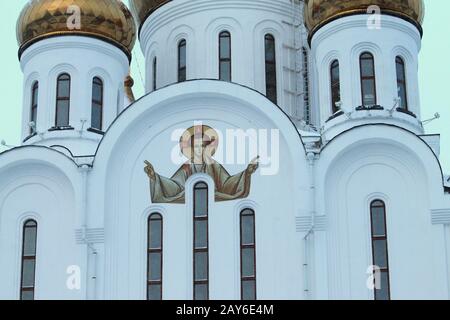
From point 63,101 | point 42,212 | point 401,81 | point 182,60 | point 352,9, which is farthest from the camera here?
point 182,60

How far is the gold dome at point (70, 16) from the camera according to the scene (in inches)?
672

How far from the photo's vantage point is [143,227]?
15.3m

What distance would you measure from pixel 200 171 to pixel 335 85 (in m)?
2.57

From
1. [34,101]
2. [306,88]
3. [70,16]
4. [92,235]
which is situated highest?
[70,16]

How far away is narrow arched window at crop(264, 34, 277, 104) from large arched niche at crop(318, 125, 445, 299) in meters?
2.89

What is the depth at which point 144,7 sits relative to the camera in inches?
733

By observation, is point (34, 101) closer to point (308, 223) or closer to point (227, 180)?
point (227, 180)

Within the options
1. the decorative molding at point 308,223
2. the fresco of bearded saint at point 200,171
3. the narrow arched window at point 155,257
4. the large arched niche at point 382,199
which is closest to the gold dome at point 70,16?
the fresco of bearded saint at point 200,171

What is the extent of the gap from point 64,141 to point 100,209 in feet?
5.97

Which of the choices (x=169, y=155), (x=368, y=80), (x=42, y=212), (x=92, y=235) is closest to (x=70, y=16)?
(x=169, y=155)

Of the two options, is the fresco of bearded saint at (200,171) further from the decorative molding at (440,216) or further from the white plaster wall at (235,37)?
the decorative molding at (440,216)

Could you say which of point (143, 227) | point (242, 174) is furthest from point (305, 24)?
point (143, 227)

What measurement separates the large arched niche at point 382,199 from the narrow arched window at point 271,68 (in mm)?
2885
